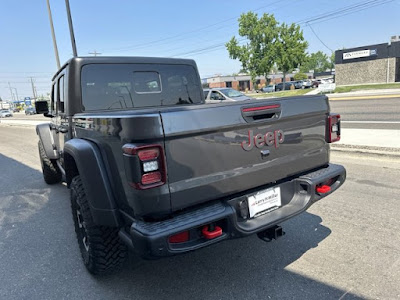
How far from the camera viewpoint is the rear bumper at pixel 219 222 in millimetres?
2041

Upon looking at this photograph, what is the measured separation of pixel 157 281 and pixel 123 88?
7.10 ft

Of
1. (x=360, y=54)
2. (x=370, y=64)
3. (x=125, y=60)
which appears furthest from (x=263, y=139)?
(x=370, y=64)

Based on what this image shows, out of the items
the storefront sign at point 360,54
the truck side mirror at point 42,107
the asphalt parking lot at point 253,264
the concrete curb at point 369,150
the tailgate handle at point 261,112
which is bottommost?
the asphalt parking lot at point 253,264

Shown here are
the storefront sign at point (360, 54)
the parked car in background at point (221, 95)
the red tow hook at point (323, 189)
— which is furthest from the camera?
the storefront sign at point (360, 54)

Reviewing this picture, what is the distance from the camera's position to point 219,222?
2.29 metres

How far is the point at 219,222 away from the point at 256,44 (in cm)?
4809

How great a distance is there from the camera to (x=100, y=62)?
3592mm

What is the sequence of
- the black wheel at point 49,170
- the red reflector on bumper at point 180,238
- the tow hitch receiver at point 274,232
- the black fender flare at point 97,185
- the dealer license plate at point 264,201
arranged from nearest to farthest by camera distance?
the red reflector on bumper at point 180,238 < the black fender flare at point 97,185 < the dealer license plate at point 264,201 < the tow hitch receiver at point 274,232 < the black wheel at point 49,170

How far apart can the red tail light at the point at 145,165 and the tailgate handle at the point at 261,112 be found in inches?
29.9

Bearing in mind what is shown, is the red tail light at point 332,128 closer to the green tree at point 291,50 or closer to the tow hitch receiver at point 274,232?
the tow hitch receiver at point 274,232

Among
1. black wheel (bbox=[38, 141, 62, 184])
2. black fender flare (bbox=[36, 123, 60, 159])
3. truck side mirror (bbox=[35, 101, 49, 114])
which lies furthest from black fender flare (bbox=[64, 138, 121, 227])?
black wheel (bbox=[38, 141, 62, 184])

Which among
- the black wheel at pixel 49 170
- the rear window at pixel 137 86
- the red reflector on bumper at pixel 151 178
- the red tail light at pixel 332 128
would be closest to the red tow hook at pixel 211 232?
the red reflector on bumper at pixel 151 178

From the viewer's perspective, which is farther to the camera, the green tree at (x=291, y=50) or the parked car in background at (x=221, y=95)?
the green tree at (x=291, y=50)

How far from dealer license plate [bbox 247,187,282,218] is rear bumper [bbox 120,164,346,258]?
4 cm
